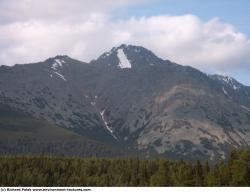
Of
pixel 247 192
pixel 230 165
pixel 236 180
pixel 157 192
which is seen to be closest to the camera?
pixel 157 192

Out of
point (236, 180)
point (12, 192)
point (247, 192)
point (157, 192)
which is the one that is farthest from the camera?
point (236, 180)

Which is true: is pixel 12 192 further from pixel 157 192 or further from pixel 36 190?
pixel 157 192

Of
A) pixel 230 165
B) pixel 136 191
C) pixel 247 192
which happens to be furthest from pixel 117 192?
pixel 230 165

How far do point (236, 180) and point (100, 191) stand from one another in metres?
103

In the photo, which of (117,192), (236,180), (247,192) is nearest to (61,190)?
(117,192)

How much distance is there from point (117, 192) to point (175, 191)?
9723 millimetres

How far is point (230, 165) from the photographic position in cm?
19775

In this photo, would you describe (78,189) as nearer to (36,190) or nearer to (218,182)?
(36,190)

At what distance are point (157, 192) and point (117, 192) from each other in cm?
683

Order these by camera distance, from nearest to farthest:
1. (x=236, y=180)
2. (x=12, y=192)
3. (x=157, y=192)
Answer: (x=12, y=192) → (x=157, y=192) → (x=236, y=180)

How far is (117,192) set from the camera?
92.2 metres

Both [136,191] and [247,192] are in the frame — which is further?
[247,192]

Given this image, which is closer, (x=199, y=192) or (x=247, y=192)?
(x=199, y=192)

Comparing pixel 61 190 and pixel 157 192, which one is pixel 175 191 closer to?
pixel 157 192
